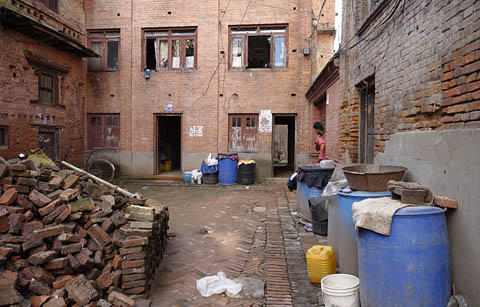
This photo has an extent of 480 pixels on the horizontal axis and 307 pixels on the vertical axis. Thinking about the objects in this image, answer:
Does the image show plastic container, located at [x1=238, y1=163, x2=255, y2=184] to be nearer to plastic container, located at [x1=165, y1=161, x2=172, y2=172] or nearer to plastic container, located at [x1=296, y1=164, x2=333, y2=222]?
plastic container, located at [x1=165, y1=161, x2=172, y2=172]

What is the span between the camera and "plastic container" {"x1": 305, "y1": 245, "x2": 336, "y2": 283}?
3.79 m

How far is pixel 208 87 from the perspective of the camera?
1344 centimetres

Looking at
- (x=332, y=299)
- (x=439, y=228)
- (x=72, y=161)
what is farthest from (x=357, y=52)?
(x=72, y=161)

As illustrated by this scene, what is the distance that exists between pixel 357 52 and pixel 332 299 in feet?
16.4

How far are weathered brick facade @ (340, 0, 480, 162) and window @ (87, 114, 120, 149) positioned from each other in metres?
10.6

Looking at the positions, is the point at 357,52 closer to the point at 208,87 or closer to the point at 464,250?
the point at 464,250

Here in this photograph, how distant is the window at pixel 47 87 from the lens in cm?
1143

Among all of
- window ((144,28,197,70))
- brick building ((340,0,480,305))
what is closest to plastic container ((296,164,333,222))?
brick building ((340,0,480,305))

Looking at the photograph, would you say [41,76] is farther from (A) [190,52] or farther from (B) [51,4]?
(A) [190,52]

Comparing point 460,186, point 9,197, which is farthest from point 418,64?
point 9,197

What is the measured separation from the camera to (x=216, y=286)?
384cm

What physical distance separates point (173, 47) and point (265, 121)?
5010 mm

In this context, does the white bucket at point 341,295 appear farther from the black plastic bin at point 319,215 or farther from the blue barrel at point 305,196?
the blue barrel at point 305,196

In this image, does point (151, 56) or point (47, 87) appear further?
point (151, 56)
